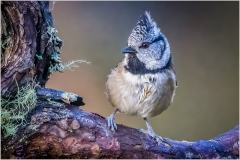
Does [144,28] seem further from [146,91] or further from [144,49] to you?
[146,91]

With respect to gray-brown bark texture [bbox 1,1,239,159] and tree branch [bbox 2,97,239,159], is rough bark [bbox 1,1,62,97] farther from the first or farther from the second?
tree branch [bbox 2,97,239,159]

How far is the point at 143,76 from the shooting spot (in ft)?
6.22

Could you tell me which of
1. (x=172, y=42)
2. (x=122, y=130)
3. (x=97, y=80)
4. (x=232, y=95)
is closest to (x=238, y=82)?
(x=232, y=95)

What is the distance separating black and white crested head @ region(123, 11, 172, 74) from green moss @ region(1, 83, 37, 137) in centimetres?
65

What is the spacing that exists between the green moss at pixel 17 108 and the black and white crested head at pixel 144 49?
2.13ft

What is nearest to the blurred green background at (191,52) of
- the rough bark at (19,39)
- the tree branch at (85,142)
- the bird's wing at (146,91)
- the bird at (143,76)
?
the bird at (143,76)

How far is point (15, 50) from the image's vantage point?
1456 mm

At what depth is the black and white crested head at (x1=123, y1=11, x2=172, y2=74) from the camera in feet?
6.22

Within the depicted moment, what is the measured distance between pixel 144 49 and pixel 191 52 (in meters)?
1.88

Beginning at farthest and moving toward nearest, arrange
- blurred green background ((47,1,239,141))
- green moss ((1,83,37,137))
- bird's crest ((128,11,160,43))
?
blurred green background ((47,1,239,141)) < bird's crest ((128,11,160,43)) < green moss ((1,83,37,137))

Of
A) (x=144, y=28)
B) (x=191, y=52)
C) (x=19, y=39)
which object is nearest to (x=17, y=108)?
(x=19, y=39)

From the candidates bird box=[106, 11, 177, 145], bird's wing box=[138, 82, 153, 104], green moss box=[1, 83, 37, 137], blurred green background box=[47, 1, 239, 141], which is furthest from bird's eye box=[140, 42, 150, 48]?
blurred green background box=[47, 1, 239, 141]

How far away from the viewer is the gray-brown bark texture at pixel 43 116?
141 centimetres

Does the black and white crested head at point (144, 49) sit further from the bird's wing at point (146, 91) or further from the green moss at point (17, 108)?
the green moss at point (17, 108)
